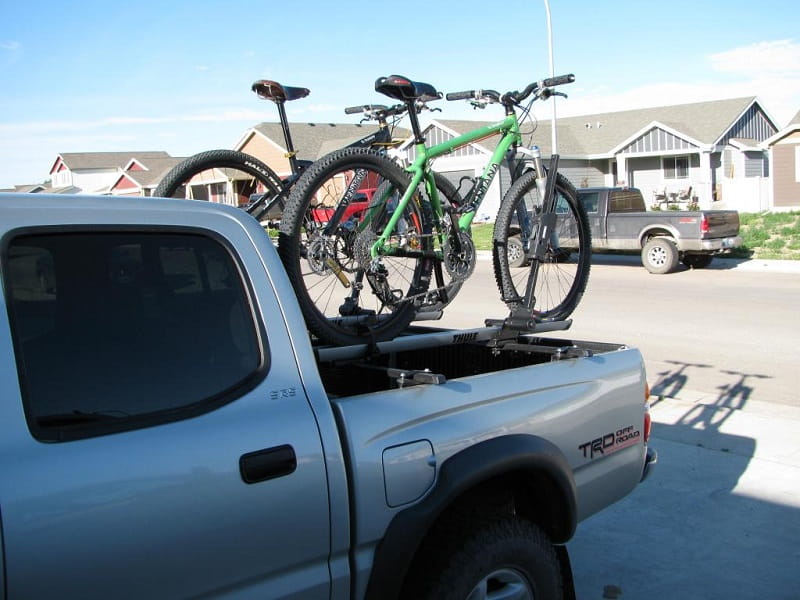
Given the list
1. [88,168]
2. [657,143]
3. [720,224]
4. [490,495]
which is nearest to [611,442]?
[490,495]

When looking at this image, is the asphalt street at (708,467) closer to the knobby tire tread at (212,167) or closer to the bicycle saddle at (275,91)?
the knobby tire tread at (212,167)

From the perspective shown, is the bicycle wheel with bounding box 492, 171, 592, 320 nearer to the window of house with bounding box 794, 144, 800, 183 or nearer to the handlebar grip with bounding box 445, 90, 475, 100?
the handlebar grip with bounding box 445, 90, 475, 100

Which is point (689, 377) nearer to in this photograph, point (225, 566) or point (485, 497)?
point (485, 497)

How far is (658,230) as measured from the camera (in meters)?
17.5

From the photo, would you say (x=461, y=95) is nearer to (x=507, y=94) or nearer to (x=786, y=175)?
(x=507, y=94)

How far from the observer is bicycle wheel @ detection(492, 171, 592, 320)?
4.95 m

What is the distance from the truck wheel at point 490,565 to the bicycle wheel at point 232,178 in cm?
229

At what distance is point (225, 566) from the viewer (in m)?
2.15

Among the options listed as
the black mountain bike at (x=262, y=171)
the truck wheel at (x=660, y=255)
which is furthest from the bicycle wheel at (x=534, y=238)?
the truck wheel at (x=660, y=255)

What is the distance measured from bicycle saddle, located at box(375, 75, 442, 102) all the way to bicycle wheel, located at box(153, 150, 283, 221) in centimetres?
84

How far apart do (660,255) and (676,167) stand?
24129mm

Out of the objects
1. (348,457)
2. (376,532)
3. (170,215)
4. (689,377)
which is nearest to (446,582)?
(376,532)

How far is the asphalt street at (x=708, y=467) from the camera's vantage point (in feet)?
13.7

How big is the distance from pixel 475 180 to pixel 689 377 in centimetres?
410
